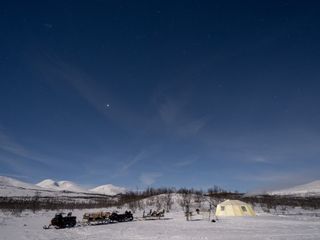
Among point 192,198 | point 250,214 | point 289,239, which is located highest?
point 192,198

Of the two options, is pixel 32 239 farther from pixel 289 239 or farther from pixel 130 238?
pixel 289 239

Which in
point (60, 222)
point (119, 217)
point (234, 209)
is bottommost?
point (60, 222)

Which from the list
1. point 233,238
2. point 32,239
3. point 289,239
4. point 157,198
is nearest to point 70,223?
point 32,239

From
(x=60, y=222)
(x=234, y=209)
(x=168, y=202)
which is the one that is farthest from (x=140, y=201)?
(x=60, y=222)

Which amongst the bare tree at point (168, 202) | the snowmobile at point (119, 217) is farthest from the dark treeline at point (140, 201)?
the snowmobile at point (119, 217)

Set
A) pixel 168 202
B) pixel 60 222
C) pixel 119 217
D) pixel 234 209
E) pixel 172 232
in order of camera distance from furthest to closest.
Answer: pixel 168 202 → pixel 234 209 → pixel 119 217 → pixel 60 222 → pixel 172 232

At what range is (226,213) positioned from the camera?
172 ft

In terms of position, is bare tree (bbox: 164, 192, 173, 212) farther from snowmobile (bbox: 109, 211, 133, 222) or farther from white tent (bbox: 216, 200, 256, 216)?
snowmobile (bbox: 109, 211, 133, 222)

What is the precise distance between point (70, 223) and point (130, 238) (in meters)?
12.8

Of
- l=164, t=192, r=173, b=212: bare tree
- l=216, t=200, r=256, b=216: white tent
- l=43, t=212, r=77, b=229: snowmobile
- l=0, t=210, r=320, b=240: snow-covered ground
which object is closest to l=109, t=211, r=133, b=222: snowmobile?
l=0, t=210, r=320, b=240: snow-covered ground

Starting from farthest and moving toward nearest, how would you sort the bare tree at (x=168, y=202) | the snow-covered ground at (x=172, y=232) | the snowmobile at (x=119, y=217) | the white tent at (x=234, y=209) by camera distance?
1. the bare tree at (x=168, y=202)
2. the white tent at (x=234, y=209)
3. the snowmobile at (x=119, y=217)
4. the snow-covered ground at (x=172, y=232)

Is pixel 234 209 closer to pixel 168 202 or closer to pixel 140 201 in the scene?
pixel 168 202

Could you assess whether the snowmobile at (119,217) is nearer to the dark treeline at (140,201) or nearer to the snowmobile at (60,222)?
the snowmobile at (60,222)

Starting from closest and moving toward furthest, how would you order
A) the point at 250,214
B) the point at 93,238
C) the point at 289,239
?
the point at 289,239, the point at 93,238, the point at 250,214
